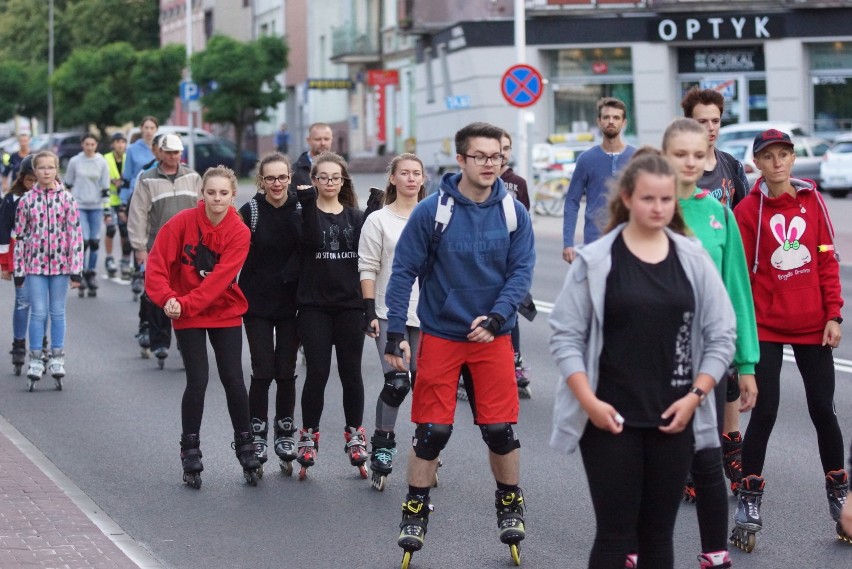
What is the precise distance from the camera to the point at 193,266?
838 centimetres

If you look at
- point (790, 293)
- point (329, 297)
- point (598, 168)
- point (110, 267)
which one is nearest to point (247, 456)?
point (329, 297)

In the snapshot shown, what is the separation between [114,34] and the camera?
84.9 metres

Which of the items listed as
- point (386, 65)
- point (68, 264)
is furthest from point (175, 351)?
point (386, 65)

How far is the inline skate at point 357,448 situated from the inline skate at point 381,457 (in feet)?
1.05

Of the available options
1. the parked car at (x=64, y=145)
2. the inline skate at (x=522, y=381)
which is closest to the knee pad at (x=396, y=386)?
the inline skate at (x=522, y=381)

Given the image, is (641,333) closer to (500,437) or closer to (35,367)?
(500,437)

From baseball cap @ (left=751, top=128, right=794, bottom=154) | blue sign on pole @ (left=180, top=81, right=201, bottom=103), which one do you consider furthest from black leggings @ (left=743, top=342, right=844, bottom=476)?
blue sign on pole @ (left=180, top=81, right=201, bottom=103)

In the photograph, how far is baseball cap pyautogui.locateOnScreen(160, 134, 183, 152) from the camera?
12359 mm

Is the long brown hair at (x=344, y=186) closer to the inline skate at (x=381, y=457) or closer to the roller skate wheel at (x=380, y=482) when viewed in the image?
the inline skate at (x=381, y=457)

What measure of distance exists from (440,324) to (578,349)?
168 centimetres

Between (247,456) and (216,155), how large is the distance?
4591cm

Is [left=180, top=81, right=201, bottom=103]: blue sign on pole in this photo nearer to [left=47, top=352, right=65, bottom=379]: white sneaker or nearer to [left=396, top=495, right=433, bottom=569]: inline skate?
[left=47, top=352, right=65, bottom=379]: white sneaker

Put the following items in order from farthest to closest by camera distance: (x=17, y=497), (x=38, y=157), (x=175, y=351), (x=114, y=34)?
(x=114, y=34)
(x=175, y=351)
(x=38, y=157)
(x=17, y=497)

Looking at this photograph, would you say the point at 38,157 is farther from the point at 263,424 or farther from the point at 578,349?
the point at 578,349
